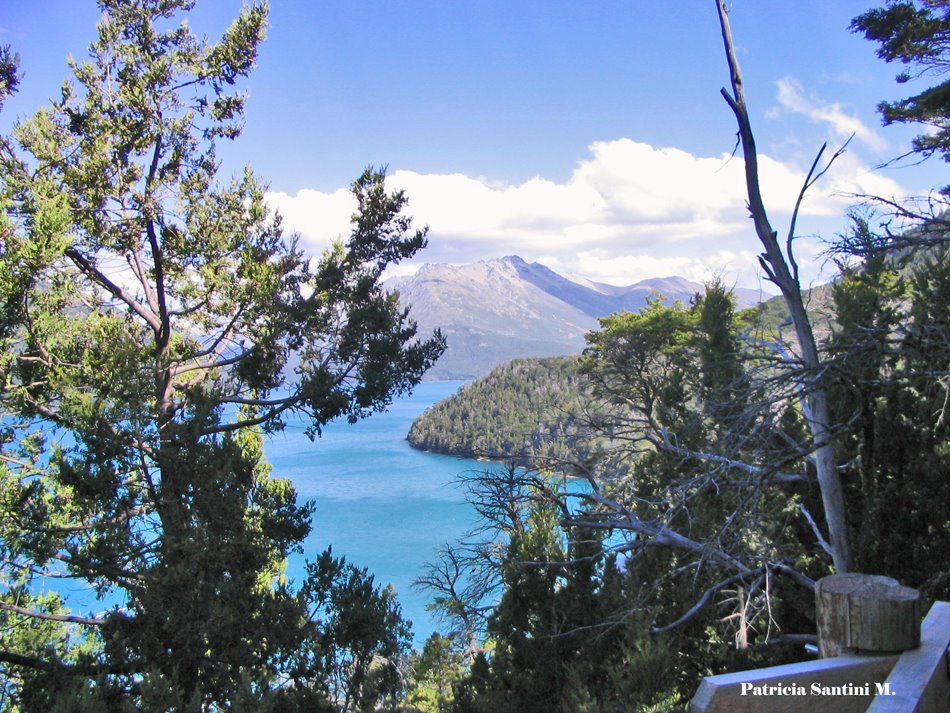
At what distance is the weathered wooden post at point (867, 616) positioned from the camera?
1.19 meters

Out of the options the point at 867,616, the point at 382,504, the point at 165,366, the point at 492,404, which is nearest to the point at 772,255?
the point at 867,616

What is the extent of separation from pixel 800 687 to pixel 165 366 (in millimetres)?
5786

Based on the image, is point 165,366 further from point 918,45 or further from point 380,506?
point 380,506

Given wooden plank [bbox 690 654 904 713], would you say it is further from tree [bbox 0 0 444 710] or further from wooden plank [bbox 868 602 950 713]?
tree [bbox 0 0 444 710]

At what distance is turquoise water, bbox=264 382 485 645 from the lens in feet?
83.0

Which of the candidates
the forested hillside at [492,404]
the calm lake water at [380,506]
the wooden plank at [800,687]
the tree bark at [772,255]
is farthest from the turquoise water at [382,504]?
the wooden plank at [800,687]

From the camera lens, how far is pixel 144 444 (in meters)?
5.17

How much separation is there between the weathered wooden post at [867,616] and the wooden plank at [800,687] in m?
0.03

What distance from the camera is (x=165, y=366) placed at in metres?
5.89

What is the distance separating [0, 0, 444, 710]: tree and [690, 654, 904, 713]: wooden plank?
2775 mm

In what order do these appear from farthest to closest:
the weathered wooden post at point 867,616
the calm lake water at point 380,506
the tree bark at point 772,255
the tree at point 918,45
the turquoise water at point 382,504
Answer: the turquoise water at point 382,504 < the calm lake water at point 380,506 < the tree at point 918,45 < the tree bark at point 772,255 < the weathered wooden post at point 867,616

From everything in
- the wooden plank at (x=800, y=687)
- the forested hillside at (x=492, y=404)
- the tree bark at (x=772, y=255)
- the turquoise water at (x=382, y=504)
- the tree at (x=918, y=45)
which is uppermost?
the tree at (x=918, y=45)

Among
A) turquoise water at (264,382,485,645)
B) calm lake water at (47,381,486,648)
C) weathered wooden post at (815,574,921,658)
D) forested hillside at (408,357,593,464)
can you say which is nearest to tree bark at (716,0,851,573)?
weathered wooden post at (815,574,921,658)

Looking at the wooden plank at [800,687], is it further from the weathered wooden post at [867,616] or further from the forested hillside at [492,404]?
the forested hillside at [492,404]
